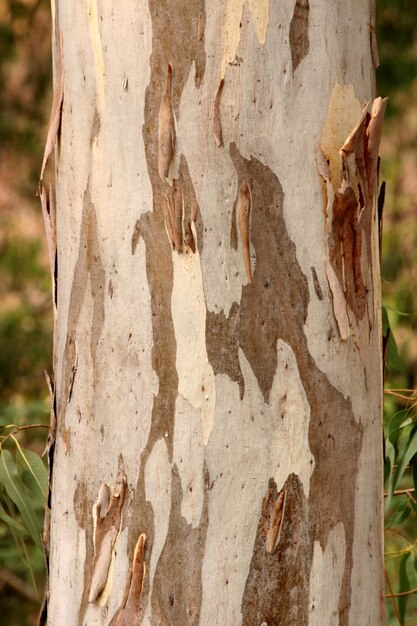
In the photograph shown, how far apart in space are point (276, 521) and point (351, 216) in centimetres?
25

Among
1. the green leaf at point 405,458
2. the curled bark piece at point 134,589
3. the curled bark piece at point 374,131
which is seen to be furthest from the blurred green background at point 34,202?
the curled bark piece at point 134,589

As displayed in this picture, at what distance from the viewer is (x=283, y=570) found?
0.68m

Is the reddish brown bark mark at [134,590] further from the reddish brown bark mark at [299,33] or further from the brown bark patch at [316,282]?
the reddish brown bark mark at [299,33]

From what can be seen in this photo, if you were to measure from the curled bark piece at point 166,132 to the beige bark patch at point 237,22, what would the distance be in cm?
5

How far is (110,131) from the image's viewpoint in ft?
→ 2.40

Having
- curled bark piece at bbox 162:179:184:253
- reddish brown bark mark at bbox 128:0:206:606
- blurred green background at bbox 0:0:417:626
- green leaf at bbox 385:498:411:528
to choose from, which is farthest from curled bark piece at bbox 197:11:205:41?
blurred green background at bbox 0:0:417:626

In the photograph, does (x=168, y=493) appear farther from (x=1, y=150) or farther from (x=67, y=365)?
(x=1, y=150)

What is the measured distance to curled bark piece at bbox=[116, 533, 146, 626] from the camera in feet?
2.28

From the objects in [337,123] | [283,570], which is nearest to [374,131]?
[337,123]

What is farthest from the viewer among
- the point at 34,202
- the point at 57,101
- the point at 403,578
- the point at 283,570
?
the point at 34,202

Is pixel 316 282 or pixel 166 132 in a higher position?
pixel 166 132

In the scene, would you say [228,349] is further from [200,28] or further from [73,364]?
[200,28]

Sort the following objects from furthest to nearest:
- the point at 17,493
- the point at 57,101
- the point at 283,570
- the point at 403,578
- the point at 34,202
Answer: the point at 34,202
the point at 403,578
the point at 17,493
the point at 57,101
the point at 283,570

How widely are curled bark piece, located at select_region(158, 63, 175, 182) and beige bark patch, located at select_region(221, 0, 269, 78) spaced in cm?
5
